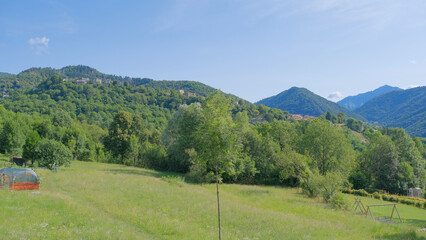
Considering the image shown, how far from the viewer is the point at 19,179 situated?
920 inches

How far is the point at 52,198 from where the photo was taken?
61.2 ft

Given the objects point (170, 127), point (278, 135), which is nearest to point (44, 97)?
point (170, 127)

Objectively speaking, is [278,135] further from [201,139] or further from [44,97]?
[44,97]

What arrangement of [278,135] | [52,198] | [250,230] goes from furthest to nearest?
[278,135] < [52,198] < [250,230]

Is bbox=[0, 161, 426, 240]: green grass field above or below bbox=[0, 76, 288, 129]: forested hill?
below

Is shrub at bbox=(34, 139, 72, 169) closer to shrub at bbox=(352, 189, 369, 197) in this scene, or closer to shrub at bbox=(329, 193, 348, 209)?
shrub at bbox=(329, 193, 348, 209)

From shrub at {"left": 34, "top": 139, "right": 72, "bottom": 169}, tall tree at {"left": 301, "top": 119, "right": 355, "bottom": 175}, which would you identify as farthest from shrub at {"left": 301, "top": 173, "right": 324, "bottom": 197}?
shrub at {"left": 34, "top": 139, "right": 72, "bottom": 169}

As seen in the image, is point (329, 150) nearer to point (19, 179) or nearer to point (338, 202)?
point (338, 202)

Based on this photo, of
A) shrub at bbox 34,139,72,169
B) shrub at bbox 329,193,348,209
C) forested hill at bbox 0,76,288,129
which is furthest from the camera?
forested hill at bbox 0,76,288,129

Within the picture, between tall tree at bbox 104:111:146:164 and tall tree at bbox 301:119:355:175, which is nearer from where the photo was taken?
tall tree at bbox 301:119:355:175

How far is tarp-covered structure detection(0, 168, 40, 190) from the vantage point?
2294cm

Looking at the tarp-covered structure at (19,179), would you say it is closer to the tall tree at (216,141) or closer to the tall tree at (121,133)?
the tall tree at (216,141)

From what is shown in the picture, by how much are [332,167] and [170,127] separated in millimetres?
32047

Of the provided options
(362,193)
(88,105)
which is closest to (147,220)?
(362,193)
